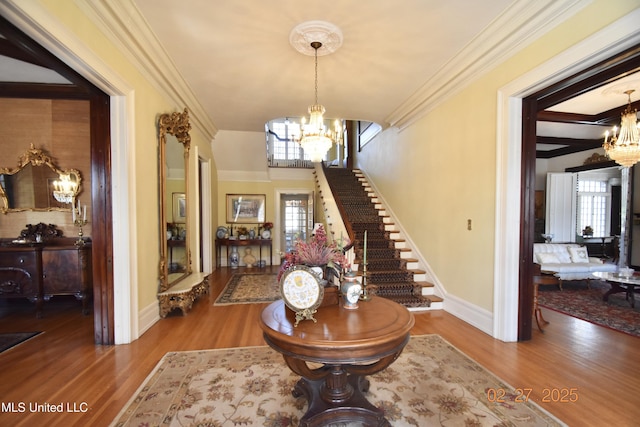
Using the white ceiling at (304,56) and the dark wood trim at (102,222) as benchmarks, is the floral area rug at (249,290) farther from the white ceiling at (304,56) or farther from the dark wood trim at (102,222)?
the white ceiling at (304,56)

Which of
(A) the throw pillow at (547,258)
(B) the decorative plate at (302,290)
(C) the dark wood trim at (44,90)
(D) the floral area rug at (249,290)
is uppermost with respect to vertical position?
(C) the dark wood trim at (44,90)

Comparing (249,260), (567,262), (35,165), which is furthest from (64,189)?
(567,262)

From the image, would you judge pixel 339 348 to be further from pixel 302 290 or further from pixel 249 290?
pixel 249 290

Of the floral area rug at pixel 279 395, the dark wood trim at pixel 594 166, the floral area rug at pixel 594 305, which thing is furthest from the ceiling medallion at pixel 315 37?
the dark wood trim at pixel 594 166

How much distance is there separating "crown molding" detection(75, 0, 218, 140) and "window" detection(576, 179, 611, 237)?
10630mm

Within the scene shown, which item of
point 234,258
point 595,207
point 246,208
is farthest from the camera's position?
point 595,207

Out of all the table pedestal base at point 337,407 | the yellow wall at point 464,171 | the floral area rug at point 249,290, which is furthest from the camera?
the floral area rug at point 249,290

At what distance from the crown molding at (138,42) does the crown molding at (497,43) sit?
3.33 m

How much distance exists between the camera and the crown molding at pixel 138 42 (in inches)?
84.9

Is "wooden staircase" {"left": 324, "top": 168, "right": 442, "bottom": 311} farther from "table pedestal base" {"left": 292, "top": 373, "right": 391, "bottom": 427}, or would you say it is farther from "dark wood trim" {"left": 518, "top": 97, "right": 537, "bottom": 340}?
"table pedestal base" {"left": 292, "top": 373, "right": 391, "bottom": 427}

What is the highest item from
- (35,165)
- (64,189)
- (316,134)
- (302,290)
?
(316,134)

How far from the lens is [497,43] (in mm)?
2674

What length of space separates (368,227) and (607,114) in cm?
465

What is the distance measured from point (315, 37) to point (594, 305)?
17.4 ft
